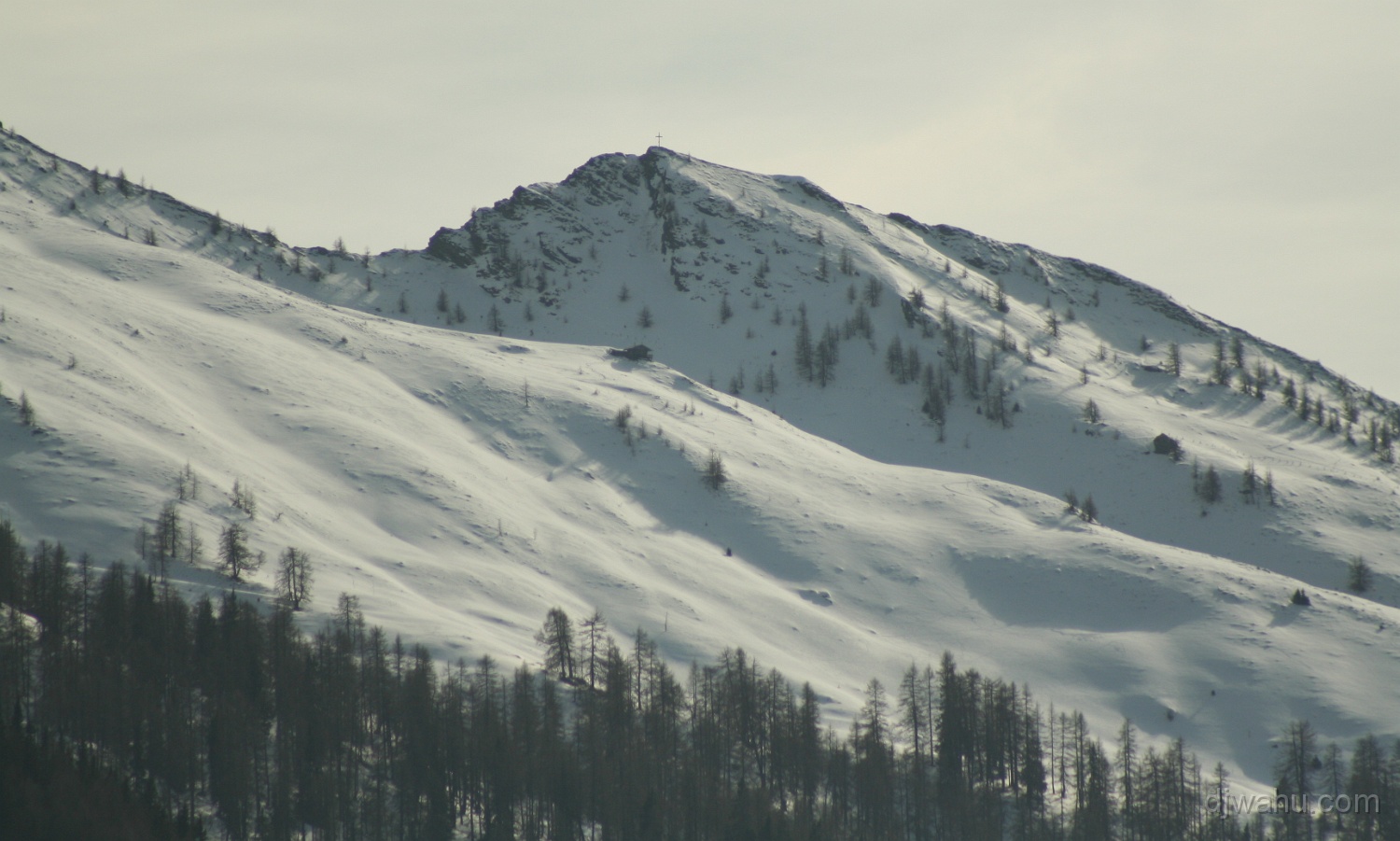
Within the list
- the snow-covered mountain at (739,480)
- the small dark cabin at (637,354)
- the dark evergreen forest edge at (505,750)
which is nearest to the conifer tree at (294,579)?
the snow-covered mountain at (739,480)

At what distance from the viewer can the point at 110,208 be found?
577 feet

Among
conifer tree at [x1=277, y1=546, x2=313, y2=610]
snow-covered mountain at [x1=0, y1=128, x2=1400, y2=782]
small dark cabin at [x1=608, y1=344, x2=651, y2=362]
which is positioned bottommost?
conifer tree at [x1=277, y1=546, x2=313, y2=610]

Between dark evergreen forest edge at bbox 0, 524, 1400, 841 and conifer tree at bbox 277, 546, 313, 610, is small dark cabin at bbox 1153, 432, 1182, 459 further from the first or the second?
conifer tree at bbox 277, 546, 313, 610

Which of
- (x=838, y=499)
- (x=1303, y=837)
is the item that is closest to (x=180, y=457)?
(x=838, y=499)

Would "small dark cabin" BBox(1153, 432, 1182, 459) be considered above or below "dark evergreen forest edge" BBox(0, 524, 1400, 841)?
above

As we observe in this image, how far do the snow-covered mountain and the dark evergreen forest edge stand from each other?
624 cm

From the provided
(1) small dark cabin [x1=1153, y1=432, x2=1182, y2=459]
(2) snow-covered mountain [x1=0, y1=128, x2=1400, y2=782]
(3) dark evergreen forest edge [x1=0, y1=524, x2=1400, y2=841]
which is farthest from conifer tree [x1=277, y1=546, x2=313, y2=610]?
(1) small dark cabin [x1=1153, y1=432, x2=1182, y2=459]

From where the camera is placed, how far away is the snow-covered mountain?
3506 inches

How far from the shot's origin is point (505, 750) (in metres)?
64.8

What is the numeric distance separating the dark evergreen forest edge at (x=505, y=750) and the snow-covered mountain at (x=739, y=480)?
6.24m

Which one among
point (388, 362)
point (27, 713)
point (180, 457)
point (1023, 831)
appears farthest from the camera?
point (388, 362)

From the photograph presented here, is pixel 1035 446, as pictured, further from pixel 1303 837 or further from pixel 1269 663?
pixel 1303 837

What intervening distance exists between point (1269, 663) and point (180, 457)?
3489 inches

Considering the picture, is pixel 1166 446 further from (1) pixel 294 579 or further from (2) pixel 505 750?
(1) pixel 294 579
